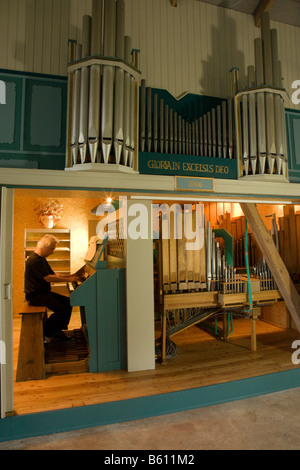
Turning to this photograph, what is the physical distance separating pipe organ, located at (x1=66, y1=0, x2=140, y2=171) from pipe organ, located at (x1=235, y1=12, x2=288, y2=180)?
1.69 meters

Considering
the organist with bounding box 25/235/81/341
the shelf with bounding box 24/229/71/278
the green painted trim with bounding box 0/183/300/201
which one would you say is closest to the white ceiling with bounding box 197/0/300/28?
the green painted trim with bounding box 0/183/300/201

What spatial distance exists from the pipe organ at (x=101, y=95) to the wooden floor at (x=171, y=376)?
2.67 meters

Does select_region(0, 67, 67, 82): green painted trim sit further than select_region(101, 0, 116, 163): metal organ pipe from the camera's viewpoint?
Yes

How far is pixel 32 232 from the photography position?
8.26 meters

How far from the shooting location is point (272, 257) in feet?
16.4

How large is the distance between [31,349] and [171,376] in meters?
1.96

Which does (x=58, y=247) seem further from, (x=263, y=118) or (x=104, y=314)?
(x=263, y=118)

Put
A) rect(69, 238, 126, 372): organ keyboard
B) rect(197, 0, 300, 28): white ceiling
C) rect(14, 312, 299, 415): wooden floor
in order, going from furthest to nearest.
A: rect(197, 0, 300, 28): white ceiling, rect(69, 238, 126, 372): organ keyboard, rect(14, 312, 299, 415): wooden floor

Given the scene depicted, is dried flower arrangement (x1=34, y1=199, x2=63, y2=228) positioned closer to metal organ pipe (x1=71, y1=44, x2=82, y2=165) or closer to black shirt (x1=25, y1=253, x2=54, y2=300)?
black shirt (x1=25, y1=253, x2=54, y2=300)

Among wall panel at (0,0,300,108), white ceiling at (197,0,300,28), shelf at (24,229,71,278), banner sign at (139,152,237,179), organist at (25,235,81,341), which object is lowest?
organist at (25,235,81,341)

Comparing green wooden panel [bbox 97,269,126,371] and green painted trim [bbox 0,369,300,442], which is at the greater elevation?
green wooden panel [bbox 97,269,126,371]

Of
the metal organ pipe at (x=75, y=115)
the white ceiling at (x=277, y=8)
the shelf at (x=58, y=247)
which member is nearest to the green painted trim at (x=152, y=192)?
the metal organ pipe at (x=75, y=115)

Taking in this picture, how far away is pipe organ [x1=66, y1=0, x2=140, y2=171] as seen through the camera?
3604 mm

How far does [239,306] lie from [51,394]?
10.1 ft
